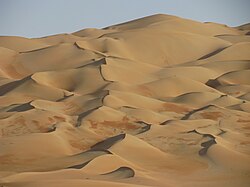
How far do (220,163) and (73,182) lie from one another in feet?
15.6

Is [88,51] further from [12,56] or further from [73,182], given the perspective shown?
[73,182]

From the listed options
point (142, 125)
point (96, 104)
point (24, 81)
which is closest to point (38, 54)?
point (24, 81)

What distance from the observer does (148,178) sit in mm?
8844

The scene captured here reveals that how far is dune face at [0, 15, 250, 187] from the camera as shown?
10.1 metres

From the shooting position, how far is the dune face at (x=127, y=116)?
10.1 m

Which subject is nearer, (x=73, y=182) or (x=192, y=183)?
(x=73, y=182)

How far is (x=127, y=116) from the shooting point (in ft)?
54.9

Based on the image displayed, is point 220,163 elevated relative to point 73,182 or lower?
lower

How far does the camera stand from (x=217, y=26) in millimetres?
48906

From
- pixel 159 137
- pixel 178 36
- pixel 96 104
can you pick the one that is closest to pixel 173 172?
pixel 159 137

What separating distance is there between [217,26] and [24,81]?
29528mm

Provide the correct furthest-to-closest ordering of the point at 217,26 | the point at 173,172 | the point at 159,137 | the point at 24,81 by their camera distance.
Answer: the point at 217,26 → the point at 24,81 → the point at 159,137 → the point at 173,172

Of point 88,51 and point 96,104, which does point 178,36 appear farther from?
point 96,104

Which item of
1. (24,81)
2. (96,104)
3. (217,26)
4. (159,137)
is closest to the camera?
(159,137)
